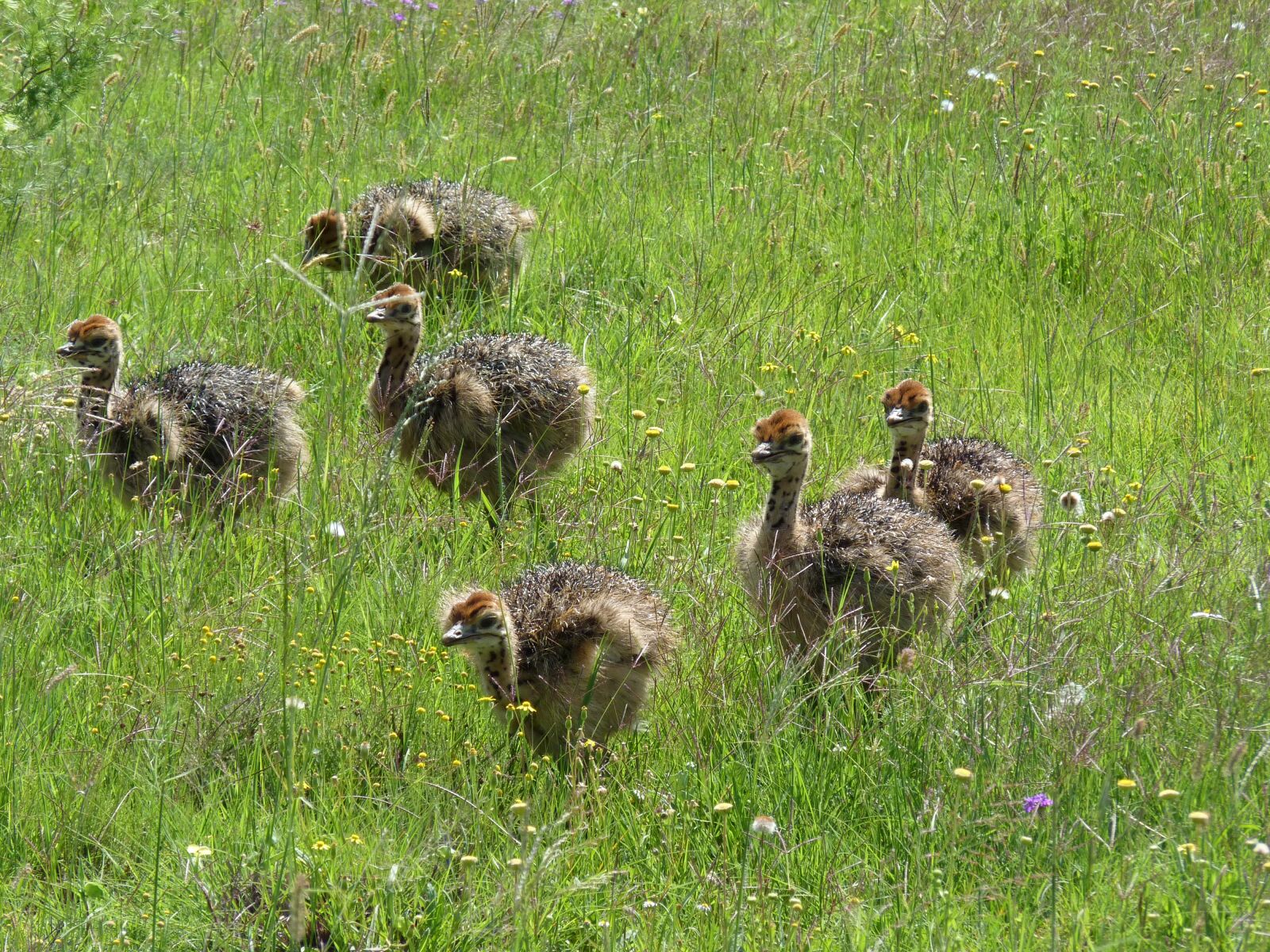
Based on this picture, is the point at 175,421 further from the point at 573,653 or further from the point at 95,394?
the point at 573,653

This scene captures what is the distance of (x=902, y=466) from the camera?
5.23 m

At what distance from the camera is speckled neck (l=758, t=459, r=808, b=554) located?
4.95 meters

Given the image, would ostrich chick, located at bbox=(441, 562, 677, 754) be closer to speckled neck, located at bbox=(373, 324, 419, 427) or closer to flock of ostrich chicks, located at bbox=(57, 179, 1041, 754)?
flock of ostrich chicks, located at bbox=(57, 179, 1041, 754)

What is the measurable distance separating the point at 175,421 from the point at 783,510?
248cm

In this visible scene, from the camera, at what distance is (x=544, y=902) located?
3510 mm

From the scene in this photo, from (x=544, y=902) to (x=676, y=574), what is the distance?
1.90m

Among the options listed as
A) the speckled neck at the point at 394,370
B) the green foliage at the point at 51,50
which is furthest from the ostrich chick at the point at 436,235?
the green foliage at the point at 51,50

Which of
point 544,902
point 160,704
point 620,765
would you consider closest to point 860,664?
point 620,765

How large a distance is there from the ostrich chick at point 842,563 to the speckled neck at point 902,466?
207 mm

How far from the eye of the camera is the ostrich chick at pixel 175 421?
19.0 feet

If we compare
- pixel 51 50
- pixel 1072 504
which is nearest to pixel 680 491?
pixel 1072 504

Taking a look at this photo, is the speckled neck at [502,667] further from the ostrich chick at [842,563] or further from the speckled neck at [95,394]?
the speckled neck at [95,394]

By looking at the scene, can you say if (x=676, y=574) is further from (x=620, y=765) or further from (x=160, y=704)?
(x=160, y=704)

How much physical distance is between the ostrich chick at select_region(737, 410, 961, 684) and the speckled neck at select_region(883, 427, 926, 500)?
0.68 ft
